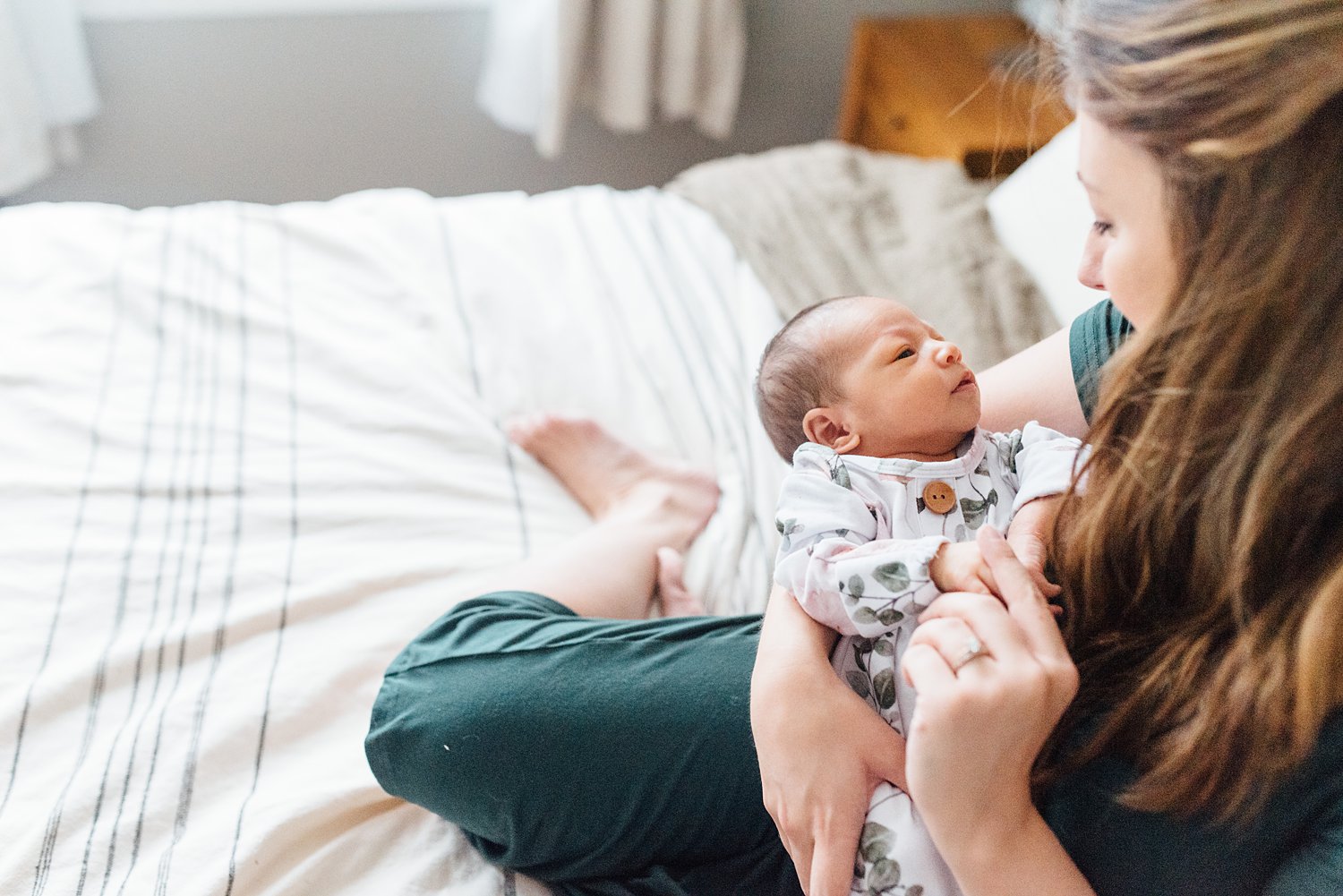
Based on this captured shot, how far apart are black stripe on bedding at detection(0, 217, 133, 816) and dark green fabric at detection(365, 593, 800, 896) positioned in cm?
30

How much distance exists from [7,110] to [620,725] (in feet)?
6.02

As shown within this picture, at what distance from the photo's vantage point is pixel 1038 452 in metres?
0.88

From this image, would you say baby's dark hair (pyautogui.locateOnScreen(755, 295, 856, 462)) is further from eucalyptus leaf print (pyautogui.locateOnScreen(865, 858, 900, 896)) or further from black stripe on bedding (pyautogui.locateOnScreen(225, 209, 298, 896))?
black stripe on bedding (pyautogui.locateOnScreen(225, 209, 298, 896))

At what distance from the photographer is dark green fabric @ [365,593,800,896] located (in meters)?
0.90

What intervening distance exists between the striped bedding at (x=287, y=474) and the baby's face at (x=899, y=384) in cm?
31

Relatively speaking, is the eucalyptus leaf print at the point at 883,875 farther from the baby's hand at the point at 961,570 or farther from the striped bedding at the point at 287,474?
the striped bedding at the point at 287,474

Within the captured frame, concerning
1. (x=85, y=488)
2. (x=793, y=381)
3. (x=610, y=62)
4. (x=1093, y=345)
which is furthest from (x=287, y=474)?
(x=610, y=62)

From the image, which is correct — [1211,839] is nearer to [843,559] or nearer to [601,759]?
[843,559]

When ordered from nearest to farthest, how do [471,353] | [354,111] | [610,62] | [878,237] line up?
[471,353] < [878,237] < [610,62] < [354,111]

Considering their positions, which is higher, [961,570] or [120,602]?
[961,570]

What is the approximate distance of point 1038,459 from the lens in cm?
88

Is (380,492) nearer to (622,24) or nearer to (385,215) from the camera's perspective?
(385,215)

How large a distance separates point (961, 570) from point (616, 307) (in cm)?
85

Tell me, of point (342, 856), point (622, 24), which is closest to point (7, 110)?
point (622, 24)
